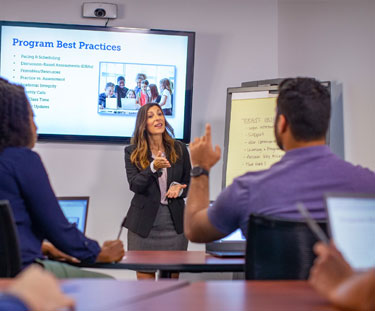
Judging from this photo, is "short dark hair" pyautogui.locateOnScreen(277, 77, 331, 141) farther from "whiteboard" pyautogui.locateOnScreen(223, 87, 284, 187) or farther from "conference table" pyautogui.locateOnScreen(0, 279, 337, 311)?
"whiteboard" pyautogui.locateOnScreen(223, 87, 284, 187)

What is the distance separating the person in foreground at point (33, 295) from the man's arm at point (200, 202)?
1011 mm

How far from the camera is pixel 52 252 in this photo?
7.82 feet

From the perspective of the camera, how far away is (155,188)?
4.26 meters

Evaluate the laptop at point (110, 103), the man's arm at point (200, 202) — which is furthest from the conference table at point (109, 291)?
the laptop at point (110, 103)

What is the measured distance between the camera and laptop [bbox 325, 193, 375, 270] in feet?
3.96

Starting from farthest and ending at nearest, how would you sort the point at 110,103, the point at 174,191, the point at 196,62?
the point at 196,62
the point at 110,103
the point at 174,191

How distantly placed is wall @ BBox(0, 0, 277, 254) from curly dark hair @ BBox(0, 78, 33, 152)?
9.51 feet

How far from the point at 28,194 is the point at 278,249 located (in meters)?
0.89

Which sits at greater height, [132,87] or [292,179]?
[132,87]

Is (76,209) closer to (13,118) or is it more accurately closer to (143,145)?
(13,118)

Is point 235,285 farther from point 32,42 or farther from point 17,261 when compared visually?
point 32,42

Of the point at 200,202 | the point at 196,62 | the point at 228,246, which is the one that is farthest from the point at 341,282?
the point at 196,62

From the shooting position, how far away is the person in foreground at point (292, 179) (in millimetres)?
1780

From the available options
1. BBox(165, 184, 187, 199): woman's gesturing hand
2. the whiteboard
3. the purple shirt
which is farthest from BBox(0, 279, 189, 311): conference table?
the whiteboard
